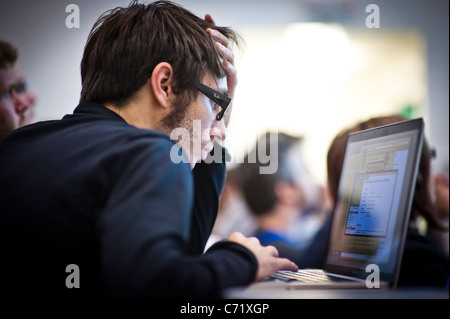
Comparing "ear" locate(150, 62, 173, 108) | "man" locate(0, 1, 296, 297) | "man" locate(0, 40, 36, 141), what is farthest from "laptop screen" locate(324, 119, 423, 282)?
"man" locate(0, 40, 36, 141)

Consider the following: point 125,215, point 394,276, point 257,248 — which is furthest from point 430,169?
point 125,215

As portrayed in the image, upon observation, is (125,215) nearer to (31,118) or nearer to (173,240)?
(173,240)

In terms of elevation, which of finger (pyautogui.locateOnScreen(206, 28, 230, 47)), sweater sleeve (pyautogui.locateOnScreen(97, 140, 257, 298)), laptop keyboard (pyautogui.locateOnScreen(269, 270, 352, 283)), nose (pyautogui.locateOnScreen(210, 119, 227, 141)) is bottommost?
laptop keyboard (pyautogui.locateOnScreen(269, 270, 352, 283))

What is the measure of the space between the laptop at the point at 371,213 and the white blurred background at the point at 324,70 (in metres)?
0.91

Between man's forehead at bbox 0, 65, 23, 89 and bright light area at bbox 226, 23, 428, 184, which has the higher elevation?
bright light area at bbox 226, 23, 428, 184

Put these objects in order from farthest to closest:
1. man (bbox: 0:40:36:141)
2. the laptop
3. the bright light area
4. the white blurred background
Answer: the bright light area → the white blurred background → man (bbox: 0:40:36:141) → the laptop

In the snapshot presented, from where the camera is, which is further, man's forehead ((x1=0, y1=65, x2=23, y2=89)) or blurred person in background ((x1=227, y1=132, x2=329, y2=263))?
blurred person in background ((x1=227, y1=132, x2=329, y2=263))

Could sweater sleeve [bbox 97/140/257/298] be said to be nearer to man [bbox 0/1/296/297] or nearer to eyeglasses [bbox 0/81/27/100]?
man [bbox 0/1/296/297]

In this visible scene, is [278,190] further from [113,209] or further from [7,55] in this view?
[113,209]

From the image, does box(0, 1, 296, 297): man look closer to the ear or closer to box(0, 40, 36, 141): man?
the ear

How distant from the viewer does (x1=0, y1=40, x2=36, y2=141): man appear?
4.83 ft

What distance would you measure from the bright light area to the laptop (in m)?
1.72

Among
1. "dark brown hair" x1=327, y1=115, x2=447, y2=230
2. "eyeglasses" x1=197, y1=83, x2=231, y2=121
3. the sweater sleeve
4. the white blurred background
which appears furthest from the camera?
the white blurred background
